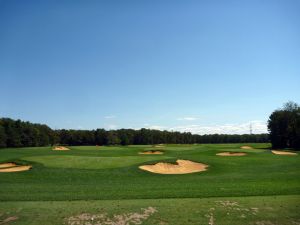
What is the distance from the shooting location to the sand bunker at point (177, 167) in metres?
28.1

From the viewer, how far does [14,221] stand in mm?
11234

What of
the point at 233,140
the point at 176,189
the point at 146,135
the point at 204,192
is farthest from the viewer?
the point at 233,140

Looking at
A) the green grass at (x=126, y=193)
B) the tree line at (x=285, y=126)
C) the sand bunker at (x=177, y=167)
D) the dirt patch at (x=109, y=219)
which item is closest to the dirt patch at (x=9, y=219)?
the green grass at (x=126, y=193)

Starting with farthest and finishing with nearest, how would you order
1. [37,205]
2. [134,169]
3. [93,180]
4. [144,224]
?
[134,169]
[93,180]
[37,205]
[144,224]

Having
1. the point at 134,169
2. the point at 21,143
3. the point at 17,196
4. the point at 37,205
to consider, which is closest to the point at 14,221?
the point at 37,205

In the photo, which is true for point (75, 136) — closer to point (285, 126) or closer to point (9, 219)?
point (285, 126)

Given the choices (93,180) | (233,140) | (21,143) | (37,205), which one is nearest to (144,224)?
(37,205)

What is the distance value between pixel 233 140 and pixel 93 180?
157540 millimetres

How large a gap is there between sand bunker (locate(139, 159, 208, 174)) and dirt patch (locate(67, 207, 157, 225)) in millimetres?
15580

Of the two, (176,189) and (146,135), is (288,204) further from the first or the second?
(146,135)

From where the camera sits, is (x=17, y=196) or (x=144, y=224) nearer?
(x=144, y=224)

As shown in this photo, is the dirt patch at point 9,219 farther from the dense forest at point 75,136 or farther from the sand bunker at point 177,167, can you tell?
the dense forest at point 75,136

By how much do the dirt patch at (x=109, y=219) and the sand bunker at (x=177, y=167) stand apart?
15.6 meters

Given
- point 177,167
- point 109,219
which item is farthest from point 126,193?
point 177,167
